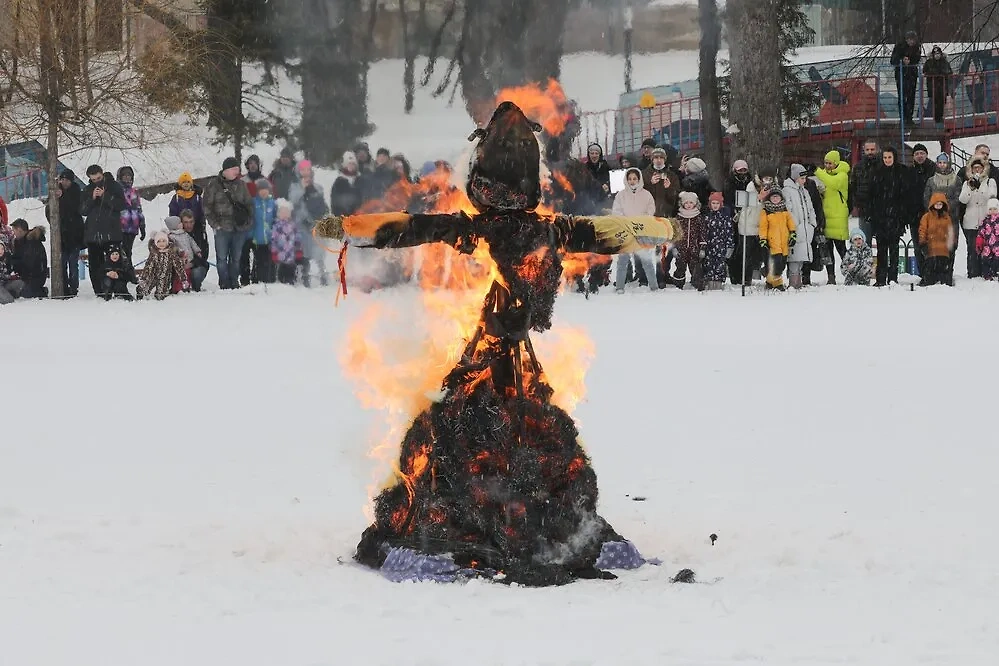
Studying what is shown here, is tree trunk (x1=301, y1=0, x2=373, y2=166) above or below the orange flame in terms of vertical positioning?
above

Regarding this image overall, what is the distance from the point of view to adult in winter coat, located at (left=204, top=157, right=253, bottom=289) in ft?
68.1

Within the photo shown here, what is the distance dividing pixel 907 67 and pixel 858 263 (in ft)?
28.0

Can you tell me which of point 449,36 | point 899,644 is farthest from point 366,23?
point 899,644

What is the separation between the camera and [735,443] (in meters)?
9.80

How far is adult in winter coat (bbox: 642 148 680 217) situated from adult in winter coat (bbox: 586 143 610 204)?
449 millimetres

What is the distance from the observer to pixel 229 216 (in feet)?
68.1

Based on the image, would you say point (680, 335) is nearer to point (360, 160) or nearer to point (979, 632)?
point (360, 160)

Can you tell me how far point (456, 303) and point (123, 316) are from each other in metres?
11.8

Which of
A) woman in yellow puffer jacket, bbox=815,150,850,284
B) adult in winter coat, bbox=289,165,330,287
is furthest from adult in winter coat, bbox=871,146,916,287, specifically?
adult in winter coat, bbox=289,165,330,287

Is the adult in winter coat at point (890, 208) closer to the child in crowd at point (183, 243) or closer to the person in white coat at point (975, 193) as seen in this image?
the person in white coat at point (975, 193)

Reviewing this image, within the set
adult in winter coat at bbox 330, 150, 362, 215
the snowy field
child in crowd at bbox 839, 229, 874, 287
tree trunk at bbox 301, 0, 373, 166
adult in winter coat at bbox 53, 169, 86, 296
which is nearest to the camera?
the snowy field

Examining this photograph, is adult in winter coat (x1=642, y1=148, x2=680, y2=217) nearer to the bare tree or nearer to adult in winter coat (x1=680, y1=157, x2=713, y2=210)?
adult in winter coat (x1=680, y1=157, x2=713, y2=210)

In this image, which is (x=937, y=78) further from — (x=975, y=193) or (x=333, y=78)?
(x=333, y=78)

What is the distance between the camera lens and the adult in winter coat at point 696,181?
19188 mm
